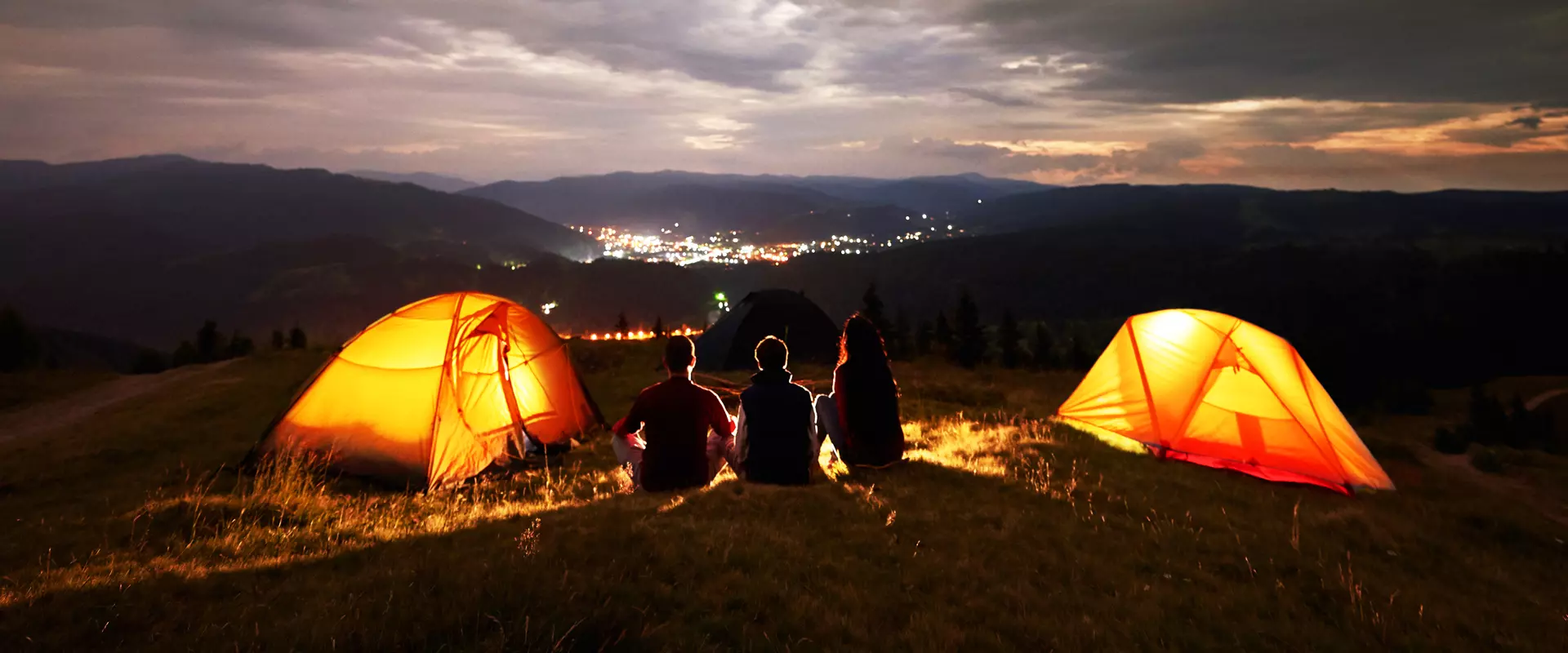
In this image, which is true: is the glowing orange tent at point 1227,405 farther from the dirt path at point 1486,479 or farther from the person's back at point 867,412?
the dirt path at point 1486,479

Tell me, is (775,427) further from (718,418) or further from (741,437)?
(718,418)

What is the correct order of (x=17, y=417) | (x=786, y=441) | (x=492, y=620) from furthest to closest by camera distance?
(x=17, y=417) < (x=786, y=441) < (x=492, y=620)

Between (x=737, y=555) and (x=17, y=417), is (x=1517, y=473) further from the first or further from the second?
(x=17, y=417)


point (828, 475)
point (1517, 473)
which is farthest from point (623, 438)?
point (1517, 473)

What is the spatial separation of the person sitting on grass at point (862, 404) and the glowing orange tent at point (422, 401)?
5633 millimetres

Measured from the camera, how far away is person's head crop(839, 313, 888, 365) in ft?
26.3

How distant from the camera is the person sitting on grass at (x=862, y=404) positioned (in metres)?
8.10

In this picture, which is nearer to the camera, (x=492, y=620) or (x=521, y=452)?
(x=492, y=620)

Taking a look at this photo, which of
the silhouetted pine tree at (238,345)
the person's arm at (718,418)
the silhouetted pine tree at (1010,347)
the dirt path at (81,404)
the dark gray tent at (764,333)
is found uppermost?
the person's arm at (718,418)

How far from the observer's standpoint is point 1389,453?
46.4 feet

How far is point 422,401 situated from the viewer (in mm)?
9898

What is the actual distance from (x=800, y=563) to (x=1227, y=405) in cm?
883

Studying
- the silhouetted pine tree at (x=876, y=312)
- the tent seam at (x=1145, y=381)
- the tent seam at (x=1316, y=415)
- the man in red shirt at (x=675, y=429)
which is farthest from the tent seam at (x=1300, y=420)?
the silhouetted pine tree at (x=876, y=312)

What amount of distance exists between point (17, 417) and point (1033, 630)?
25595 millimetres
